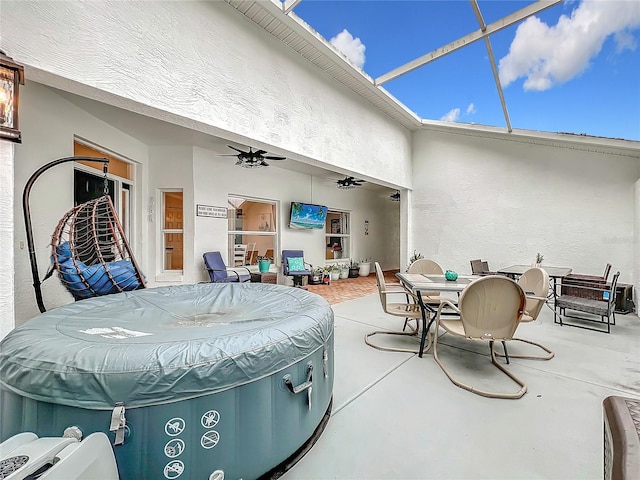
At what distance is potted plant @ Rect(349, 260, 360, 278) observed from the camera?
904 centimetres

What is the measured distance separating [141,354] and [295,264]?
5.85 meters

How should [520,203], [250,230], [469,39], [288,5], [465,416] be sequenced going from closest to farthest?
[465,416]
[288,5]
[469,39]
[520,203]
[250,230]

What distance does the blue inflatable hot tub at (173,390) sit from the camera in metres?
1.12

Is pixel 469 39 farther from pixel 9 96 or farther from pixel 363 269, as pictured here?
pixel 363 269

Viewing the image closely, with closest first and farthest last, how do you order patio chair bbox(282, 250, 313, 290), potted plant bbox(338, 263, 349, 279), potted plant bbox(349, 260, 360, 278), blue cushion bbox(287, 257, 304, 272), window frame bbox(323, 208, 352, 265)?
patio chair bbox(282, 250, 313, 290) → blue cushion bbox(287, 257, 304, 272) → potted plant bbox(338, 263, 349, 279) → window frame bbox(323, 208, 352, 265) → potted plant bbox(349, 260, 360, 278)

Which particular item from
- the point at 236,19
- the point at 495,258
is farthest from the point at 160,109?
the point at 495,258

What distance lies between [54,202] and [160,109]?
182 centimetres

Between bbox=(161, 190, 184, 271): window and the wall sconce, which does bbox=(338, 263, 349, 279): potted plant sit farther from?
the wall sconce

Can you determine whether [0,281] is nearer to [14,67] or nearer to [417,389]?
[14,67]

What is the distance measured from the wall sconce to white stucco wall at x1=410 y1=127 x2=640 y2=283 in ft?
24.1

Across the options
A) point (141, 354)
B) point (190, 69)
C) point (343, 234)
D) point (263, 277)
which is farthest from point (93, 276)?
point (343, 234)

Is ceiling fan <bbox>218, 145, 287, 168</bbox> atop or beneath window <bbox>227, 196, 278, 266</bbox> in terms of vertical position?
atop

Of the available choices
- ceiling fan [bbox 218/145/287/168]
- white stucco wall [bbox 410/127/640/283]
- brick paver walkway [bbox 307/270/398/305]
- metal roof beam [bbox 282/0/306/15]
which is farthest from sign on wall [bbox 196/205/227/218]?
white stucco wall [bbox 410/127/640/283]

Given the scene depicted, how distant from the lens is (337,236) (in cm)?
906
